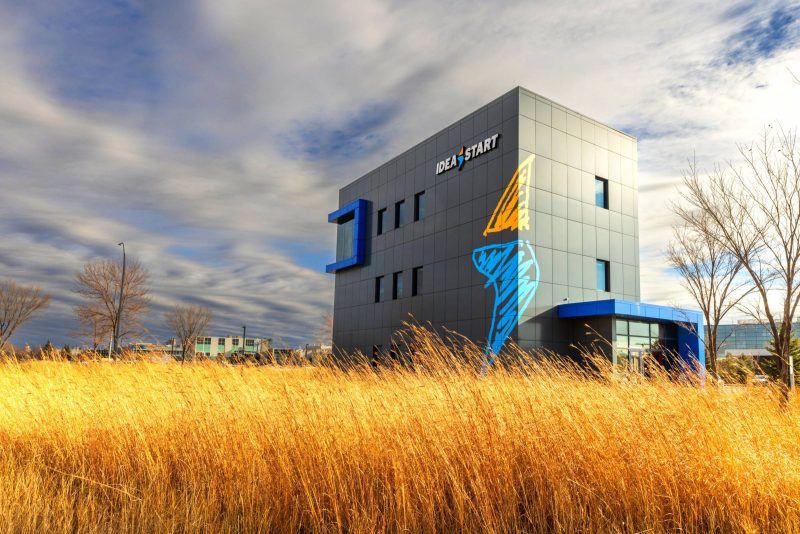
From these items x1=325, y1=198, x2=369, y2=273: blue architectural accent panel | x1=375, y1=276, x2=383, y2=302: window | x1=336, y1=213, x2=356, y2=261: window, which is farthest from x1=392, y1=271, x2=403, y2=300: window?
x1=336, y1=213, x2=356, y2=261: window

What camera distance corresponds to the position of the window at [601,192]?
93.0ft

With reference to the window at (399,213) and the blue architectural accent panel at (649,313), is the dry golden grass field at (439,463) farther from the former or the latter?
the window at (399,213)

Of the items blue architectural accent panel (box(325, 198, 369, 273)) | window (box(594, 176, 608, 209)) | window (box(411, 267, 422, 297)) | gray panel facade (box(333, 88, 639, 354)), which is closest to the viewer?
gray panel facade (box(333, 88, 639, 354))

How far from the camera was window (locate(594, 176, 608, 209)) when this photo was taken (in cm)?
2835

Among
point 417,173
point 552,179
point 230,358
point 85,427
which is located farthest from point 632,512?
point 417,173

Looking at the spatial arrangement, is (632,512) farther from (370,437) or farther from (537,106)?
(537,106)

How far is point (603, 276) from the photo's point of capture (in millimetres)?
28031

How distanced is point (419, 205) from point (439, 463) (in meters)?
27.6

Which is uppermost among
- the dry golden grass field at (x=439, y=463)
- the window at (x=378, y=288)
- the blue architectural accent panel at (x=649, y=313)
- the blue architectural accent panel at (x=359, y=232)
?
the blue architectural accent panel at (x=359, y=232)

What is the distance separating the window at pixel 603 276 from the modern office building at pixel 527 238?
6 cm

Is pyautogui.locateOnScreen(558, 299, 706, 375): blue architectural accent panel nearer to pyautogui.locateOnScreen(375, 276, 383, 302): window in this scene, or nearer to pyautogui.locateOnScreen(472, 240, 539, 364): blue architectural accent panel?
pyautogui.locateOnScreen(472, 240, 539, 364): blue architectural accent panel

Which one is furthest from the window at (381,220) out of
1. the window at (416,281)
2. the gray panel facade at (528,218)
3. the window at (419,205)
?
the window at (416,281)

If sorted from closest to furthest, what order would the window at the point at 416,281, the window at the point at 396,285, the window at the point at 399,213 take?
1. the window at the point at 416,281
2. the window at the point at 396,285
3. the window at the point at 399,213

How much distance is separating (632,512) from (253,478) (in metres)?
3.64
